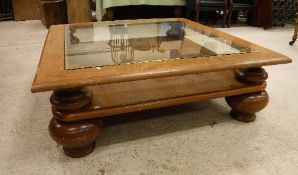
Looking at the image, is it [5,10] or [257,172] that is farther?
[5,10]

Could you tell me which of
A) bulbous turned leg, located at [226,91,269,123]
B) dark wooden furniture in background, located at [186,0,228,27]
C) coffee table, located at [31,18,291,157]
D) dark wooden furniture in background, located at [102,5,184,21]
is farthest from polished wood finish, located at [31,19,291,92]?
dark wooden furniture in background, located at [102,5,184,21]

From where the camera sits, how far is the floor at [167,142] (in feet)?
3.44

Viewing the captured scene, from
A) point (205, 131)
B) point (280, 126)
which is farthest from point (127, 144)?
point (280, 126)

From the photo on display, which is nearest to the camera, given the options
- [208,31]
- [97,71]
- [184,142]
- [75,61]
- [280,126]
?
[97,71]

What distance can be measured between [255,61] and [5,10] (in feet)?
13.7

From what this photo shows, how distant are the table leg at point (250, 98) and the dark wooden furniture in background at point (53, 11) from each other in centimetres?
267

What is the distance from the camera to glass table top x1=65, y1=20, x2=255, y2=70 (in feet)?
3.84

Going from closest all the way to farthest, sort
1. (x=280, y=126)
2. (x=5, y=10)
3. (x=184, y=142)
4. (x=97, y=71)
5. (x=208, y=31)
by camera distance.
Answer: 1. (x=97, y=71)
2. (x=184, y=142)
3. (x=280, y=126)
4. (x=208, y=31)
5. (x=5, y=10)

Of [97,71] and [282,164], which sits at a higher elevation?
[97,71]

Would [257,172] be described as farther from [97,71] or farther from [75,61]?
[75,61]

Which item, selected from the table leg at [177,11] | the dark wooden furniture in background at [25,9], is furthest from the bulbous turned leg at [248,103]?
the dark wooden furniture in background at [25,9]

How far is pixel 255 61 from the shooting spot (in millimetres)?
1148

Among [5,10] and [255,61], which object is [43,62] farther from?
[5,10]

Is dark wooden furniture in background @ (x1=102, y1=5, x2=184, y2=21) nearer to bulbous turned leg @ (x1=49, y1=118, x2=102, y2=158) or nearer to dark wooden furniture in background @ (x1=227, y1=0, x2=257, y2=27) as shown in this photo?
dark wooden furniture in background @ (x1=227, y1=0, x2=257, y2=27)
